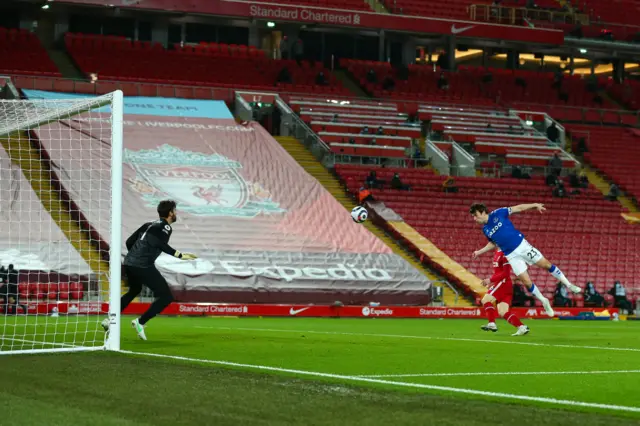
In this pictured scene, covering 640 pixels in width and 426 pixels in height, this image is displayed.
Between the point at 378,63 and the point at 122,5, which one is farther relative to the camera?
the point at 378,63

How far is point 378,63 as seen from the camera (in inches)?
1992

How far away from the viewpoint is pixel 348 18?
1890 inches

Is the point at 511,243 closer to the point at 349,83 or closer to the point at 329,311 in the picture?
the point at 329,311

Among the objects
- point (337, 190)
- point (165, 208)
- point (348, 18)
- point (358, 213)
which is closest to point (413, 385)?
point (165, 208)

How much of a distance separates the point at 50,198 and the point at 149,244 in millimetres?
17641

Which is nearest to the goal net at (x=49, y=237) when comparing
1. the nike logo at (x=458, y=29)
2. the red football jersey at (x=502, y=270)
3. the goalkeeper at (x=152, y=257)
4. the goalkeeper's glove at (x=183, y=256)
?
the goalkeeper at (x=152, y=257)

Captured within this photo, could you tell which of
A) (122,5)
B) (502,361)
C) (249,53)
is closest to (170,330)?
(502,361)

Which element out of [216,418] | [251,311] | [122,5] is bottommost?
[251,311]

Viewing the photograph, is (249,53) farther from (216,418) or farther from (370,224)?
(216,418)

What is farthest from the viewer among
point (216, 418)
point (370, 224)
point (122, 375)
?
point (370, 224)

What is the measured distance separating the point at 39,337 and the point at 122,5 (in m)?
31.3

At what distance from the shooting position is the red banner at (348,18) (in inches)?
1794

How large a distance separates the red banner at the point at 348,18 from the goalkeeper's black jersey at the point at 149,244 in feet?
102

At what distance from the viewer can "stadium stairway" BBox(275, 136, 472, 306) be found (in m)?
33.6
